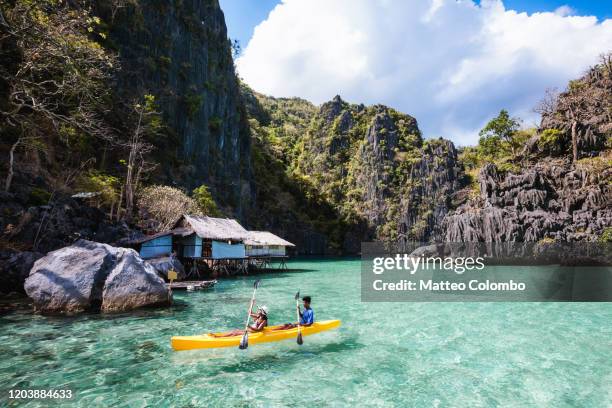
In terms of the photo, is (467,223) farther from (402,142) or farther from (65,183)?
(402,142)

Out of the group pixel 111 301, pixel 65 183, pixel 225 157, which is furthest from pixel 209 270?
pixel 225 157

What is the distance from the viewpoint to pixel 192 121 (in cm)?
5397

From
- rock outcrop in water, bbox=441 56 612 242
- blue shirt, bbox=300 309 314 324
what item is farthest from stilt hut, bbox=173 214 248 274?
rock outcrop in water, bbox=441 56 612 242

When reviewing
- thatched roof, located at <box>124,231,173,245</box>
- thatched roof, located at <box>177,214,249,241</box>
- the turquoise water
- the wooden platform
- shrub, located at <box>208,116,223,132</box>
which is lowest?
the turquoise water

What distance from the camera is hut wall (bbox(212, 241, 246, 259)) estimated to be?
34.4m

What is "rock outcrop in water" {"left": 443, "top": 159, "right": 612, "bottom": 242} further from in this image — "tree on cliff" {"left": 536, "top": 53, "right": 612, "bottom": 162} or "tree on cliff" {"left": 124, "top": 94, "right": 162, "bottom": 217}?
"tree on cliff" {"left": 124, "top": 94, "right": 162, "bottom": 217}

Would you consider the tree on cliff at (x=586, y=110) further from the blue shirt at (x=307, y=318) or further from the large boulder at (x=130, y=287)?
the large boulder at (x=130, y=287)

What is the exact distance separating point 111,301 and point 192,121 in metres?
41.9

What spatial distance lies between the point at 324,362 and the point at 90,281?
11.7 m

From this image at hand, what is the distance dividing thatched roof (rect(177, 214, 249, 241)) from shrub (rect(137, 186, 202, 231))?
6.85ft

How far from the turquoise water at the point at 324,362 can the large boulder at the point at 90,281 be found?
0.87 meters

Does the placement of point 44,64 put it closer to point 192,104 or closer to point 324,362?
point 324,362

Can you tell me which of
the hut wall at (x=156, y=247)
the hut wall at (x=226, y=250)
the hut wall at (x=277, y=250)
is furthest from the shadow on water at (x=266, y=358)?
the hut wall at (x=277, y=250)

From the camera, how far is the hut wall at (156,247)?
3033 centimetres
